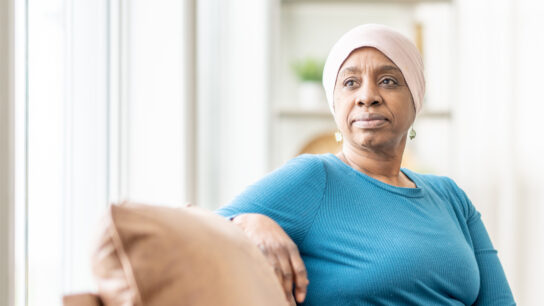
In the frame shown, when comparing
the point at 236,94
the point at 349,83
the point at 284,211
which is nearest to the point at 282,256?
the point at 284,211

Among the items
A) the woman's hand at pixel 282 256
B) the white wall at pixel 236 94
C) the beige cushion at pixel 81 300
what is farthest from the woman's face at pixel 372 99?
the white wall at pixel 236 94

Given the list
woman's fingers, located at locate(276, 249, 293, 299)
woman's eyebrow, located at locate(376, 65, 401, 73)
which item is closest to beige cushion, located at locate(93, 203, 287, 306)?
woman's fingers, located at locate(276, 249, 293, 299)

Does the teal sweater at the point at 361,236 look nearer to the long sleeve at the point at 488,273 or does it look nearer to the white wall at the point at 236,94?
the long sleeve at the point at 488,273

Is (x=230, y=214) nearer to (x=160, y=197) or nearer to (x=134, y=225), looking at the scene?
(x=134, y=225)

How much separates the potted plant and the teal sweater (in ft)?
6.31

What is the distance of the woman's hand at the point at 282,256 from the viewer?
102 cm

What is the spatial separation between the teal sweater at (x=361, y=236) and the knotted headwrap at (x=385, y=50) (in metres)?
0.21

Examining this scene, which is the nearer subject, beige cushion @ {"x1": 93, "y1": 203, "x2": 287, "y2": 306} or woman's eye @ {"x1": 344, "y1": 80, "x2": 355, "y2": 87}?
beige cushion @ {"x1": 93, "y1": 203, "x2": 287, "y2": 306}

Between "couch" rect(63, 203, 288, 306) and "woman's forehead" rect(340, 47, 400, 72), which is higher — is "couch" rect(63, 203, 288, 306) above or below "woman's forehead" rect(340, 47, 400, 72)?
below

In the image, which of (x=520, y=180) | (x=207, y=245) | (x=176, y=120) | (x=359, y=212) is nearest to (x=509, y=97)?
(x=520, y=180)

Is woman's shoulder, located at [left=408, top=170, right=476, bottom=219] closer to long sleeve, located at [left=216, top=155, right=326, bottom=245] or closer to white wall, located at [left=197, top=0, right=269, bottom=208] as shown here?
long sleeve, located at [left=216, top=155, right=326, bottom=245]

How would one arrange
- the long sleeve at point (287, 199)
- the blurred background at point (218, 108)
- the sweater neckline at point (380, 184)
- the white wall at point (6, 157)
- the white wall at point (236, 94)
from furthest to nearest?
the white wall at point (236, 94), the blurred background at point (218, 108), the sweater neckline at point (380, 184), the long sleeve at point (287, 199), the white wall at point (6, 157)

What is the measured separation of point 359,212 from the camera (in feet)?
→ 4.16

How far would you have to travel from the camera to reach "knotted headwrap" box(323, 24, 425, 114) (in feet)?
4.48
